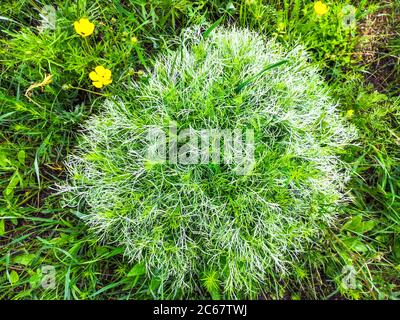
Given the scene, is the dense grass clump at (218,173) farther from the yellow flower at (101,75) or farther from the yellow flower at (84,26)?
the yellow flower at (84,26)

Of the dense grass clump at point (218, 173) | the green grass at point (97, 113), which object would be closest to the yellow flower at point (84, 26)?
the green grass at point (97, 113)

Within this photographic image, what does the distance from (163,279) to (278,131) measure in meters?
0.92

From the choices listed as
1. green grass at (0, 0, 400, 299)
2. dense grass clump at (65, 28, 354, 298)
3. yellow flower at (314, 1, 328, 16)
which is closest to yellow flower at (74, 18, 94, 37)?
green grass at (0, 0, 400, 299)

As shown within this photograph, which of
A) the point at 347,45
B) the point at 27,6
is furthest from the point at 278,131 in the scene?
the point at 27,6

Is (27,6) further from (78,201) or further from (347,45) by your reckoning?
(347,45)

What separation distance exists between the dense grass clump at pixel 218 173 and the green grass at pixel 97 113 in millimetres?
209

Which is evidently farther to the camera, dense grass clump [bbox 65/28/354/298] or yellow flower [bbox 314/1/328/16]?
yellow flower [bbox 314/1/328/16]

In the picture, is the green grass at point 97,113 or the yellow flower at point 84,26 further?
the green grass at point 97,113

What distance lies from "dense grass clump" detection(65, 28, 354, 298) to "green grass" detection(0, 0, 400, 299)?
209 millimetres

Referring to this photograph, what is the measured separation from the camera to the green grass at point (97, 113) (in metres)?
2.20

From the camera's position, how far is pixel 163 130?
1960 mm

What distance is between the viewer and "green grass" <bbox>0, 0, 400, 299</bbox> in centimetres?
220

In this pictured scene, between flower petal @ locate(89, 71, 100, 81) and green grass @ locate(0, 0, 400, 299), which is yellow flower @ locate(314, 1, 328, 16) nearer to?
green grass @ locate(0, 0, 400, 299)

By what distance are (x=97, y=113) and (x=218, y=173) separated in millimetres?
842
